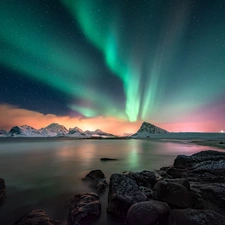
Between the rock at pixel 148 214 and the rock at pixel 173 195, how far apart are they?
83 cm

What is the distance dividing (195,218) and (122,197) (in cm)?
213

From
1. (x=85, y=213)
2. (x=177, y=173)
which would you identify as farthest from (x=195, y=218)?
(x=177, y=173)

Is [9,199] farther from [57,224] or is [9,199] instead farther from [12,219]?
[57,224]

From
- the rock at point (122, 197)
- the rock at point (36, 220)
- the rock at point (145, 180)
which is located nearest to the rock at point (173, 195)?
the rock at point (122, 197)

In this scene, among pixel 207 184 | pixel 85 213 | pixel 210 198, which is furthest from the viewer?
pixel 207 184

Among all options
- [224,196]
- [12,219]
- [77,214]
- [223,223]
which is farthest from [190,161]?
[12,219]

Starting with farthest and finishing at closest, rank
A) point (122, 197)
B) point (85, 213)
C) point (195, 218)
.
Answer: point (122, 197) → point (85, 213) → point (195, 218)

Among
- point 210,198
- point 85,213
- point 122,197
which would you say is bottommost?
point 85,213

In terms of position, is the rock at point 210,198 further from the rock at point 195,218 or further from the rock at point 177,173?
the rock at point 177,173

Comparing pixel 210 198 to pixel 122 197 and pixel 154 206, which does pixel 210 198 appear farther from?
pixel 122 197

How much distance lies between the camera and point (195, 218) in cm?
375

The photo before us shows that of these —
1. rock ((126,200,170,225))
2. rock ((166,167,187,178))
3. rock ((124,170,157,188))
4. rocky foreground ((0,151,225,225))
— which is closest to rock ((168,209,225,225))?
rocky foreground ((0,151,225,225))

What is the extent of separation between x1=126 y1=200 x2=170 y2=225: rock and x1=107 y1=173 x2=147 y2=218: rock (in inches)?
26.6

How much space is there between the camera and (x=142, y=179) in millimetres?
7594
